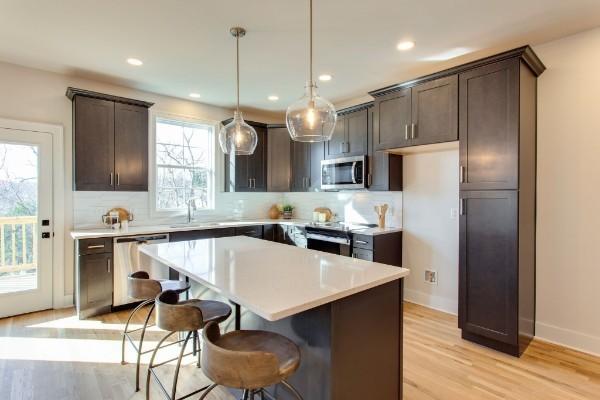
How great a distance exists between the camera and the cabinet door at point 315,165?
491 centimetres

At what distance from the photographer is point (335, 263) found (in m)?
2.12

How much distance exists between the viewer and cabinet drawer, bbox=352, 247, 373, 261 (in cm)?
378

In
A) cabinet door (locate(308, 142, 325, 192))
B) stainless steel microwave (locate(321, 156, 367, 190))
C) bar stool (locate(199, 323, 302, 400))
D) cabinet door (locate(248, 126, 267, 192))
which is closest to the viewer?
bar stool (locate(199, 323, 302, 400))

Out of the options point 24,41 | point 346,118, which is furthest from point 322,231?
point 24,41

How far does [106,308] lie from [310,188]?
3090 millimetres

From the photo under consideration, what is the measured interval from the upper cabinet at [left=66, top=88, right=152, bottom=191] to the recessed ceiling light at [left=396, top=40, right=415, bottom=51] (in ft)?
10.1

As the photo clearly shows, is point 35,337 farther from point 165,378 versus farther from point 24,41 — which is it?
point 24,41

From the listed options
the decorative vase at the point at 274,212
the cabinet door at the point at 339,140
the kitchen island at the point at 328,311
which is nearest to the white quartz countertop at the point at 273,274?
the kitchen island at the point at 328,311

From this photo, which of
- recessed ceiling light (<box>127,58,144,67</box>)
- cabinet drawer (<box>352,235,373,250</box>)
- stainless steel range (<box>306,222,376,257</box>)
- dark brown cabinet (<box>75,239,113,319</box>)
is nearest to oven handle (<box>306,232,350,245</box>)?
stainless steel range (<box>306,222,376,257</box>)

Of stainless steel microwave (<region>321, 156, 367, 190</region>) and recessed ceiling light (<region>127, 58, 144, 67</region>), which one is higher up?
recessed ceiling light (<region>127, 58, 144, 67</region>)

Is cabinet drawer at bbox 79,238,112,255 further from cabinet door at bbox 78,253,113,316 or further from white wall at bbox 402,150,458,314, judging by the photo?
white wall at bbox 402,150,458,314

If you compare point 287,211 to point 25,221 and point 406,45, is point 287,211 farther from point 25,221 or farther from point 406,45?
point 25,221

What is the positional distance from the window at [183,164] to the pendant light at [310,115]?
3056mm

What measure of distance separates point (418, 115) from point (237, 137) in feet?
6.30
